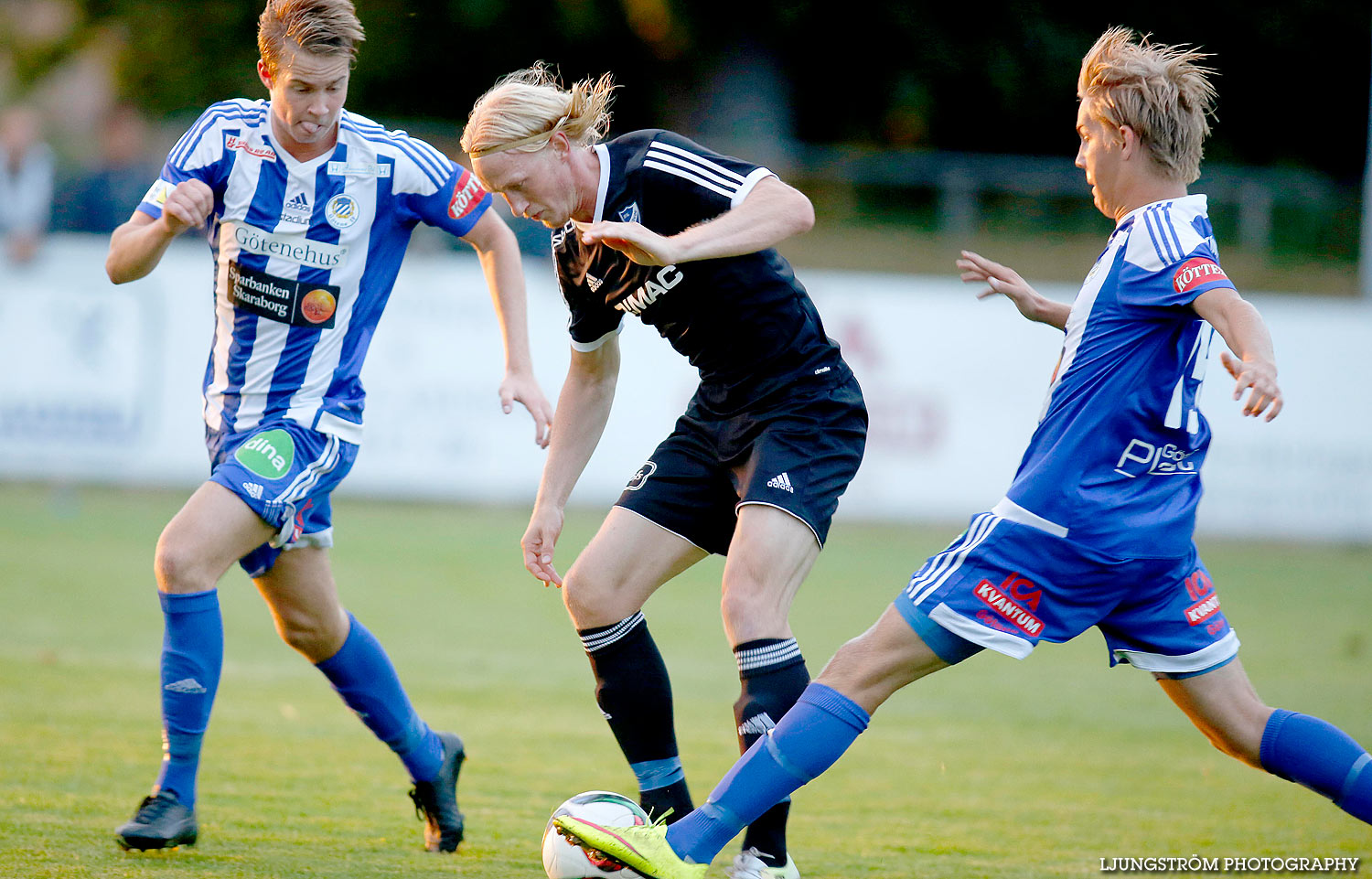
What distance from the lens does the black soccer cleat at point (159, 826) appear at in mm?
3852

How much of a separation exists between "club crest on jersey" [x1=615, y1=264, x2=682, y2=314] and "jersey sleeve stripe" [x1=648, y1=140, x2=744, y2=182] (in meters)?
0.28

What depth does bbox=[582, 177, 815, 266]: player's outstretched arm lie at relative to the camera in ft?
10.9

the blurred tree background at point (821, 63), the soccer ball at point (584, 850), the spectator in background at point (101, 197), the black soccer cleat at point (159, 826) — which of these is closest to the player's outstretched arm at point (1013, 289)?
the soccer ball at point (584, 850)

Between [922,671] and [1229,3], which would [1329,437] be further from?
[1229,3]

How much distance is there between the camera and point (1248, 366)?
297 centimetres

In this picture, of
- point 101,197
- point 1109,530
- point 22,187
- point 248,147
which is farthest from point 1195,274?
point 101,197

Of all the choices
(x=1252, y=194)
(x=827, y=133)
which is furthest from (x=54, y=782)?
(x=827, y=133)

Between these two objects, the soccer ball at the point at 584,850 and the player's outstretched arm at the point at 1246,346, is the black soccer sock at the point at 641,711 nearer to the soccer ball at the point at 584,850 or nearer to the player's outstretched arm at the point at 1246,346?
the soccer ball at the point at 584,850

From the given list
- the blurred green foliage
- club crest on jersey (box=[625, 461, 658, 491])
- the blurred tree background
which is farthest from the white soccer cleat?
the blurred green foliage

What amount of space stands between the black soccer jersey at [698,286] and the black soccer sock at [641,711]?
28.8 inches

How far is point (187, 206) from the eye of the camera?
3.78 meters

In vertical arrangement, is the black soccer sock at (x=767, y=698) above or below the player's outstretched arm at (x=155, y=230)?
below

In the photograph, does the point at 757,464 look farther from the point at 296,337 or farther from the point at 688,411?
the point at 296,337

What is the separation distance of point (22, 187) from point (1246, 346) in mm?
12572
